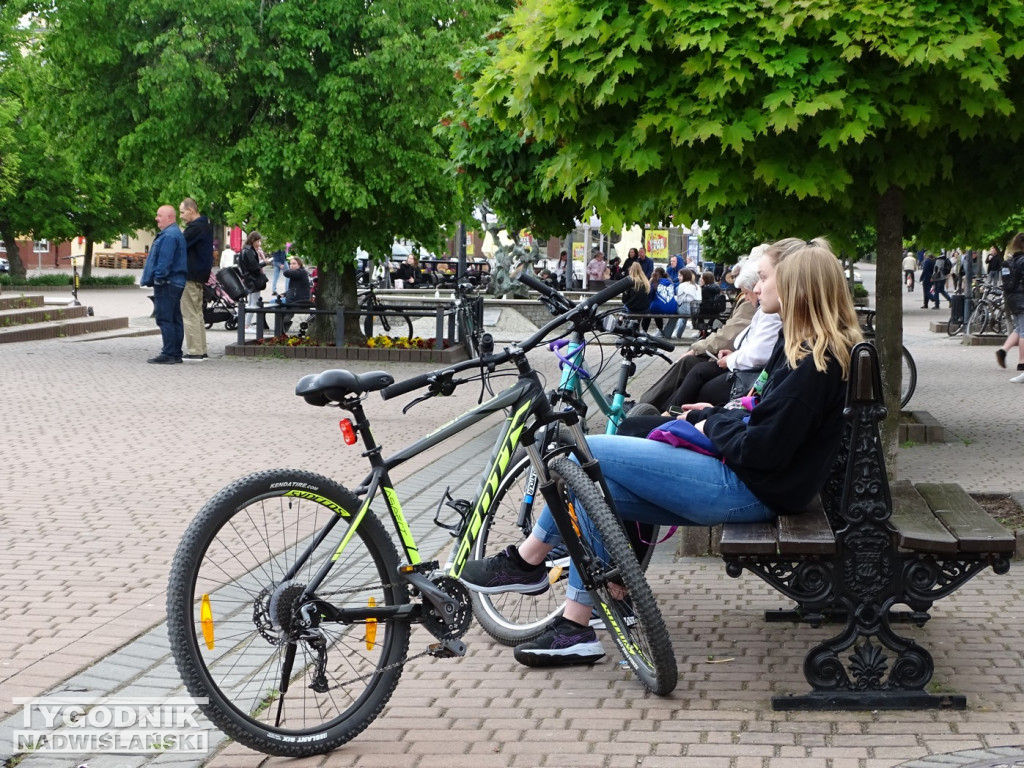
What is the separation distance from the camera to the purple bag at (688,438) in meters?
4.74

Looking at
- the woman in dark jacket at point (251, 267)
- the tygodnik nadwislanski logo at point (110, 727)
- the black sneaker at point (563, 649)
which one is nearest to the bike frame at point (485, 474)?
the black sneaker at point (563, 649)

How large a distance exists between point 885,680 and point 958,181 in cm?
521

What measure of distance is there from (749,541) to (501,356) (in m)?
0.95

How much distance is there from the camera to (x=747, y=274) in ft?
27.8

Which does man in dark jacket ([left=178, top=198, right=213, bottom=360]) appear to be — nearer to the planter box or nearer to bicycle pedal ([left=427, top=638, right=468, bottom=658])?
the planter box

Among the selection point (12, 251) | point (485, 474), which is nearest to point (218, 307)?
point (485, 474)

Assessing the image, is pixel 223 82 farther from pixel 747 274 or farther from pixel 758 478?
pixel 758 478

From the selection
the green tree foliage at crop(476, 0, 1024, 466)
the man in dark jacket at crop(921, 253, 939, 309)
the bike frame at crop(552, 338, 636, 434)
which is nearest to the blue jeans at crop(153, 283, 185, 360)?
the green tree foliage at crop(476, 0, 1024, 466)

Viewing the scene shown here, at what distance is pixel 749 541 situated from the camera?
4.31 metres

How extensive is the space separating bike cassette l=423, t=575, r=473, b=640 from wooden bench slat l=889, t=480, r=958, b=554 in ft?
4.47

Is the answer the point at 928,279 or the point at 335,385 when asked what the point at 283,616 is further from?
the point at 928,279

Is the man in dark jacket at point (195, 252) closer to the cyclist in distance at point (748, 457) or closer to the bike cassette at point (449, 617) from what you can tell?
the cyclist in distance at point (748, 457)

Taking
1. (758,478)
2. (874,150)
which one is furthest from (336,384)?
(874,150)

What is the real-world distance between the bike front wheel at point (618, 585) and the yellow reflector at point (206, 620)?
120 cm
